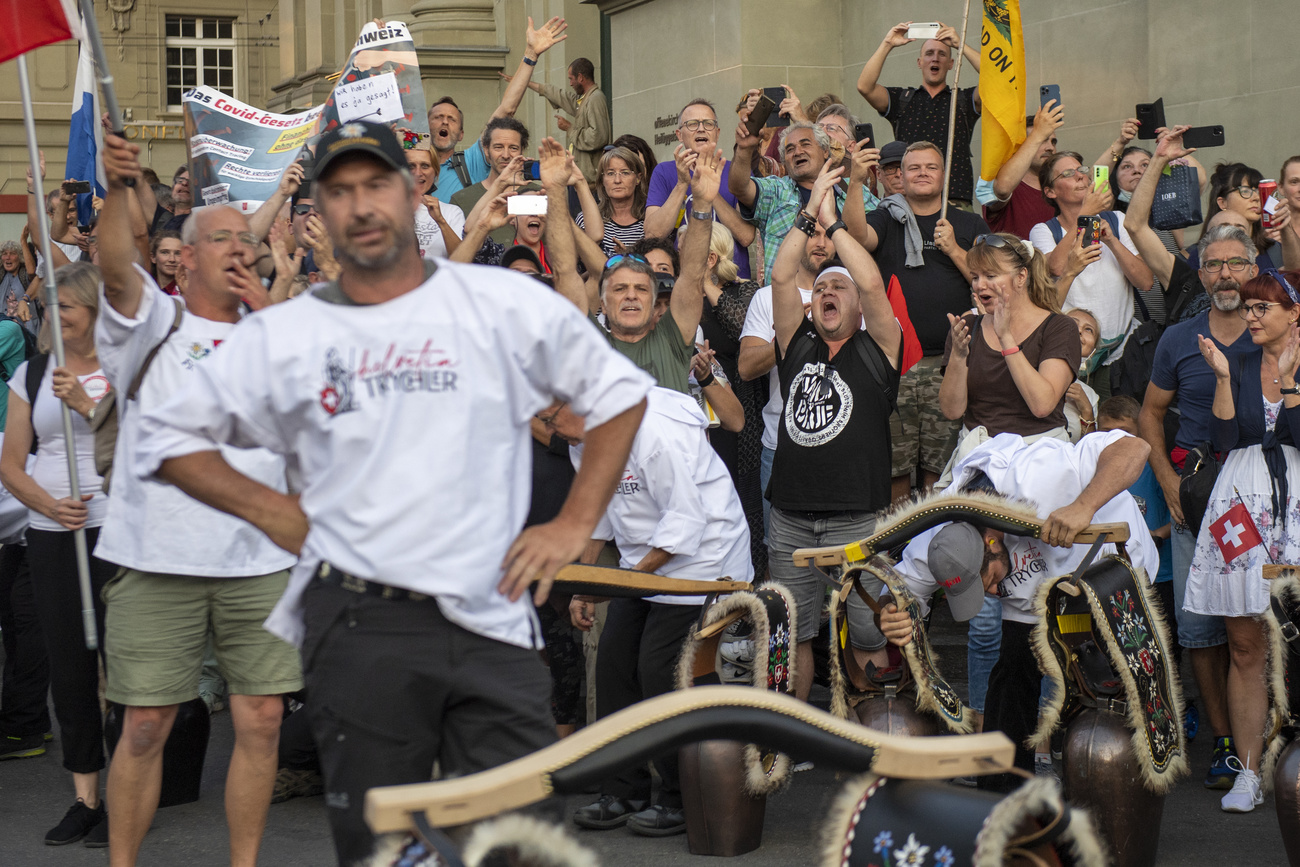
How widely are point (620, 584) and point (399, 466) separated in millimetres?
2547

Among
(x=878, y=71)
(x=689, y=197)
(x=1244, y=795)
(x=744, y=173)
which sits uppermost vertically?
(x=878, y=71)

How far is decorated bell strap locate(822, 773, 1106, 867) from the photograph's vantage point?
99.4 inches

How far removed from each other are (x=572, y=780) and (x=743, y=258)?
6484 mm

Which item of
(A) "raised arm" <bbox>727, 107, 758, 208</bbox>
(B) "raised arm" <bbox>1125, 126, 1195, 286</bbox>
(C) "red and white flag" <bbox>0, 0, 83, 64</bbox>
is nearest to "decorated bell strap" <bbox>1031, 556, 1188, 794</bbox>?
(B) "raised arm" <bbox>1125, 126, 1195, 286</bbox>

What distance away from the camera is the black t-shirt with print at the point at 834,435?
6.39 metres

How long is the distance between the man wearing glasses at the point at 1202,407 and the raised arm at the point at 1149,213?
85 cm

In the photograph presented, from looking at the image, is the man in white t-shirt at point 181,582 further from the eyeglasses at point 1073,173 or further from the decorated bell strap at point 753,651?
the eyeglasses at point 1073,173

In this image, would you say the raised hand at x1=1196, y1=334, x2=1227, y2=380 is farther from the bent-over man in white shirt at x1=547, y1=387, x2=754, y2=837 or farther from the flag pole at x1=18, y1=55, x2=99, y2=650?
the flag pole at x1=18, y1=55, x2=99, y2=650

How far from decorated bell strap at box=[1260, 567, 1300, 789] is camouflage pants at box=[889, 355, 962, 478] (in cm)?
249

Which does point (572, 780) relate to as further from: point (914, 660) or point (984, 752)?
point (914, 660)

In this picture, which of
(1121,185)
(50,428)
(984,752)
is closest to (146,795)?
(50,428)

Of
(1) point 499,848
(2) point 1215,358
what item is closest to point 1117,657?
(2) point 1215,358

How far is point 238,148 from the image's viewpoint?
8195 mm

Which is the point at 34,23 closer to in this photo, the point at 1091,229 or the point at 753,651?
the point at 753,651
